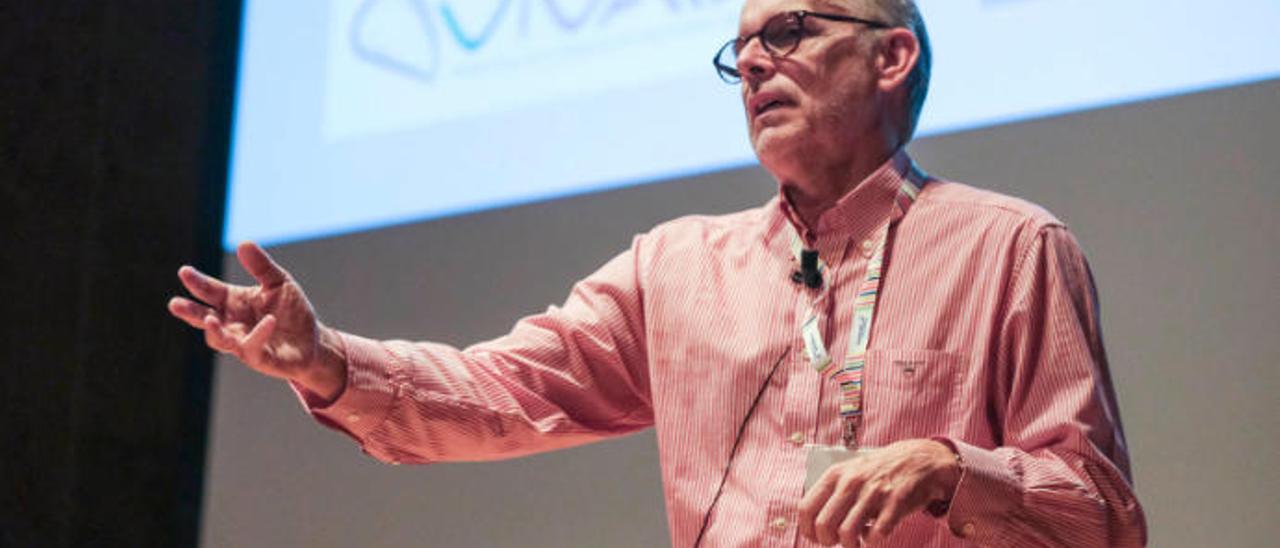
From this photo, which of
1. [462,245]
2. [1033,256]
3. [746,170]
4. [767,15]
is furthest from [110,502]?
[1033,256]

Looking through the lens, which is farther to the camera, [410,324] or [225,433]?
[225,433]

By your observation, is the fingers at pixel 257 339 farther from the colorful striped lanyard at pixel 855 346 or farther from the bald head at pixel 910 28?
the bald head at pixel 910 28

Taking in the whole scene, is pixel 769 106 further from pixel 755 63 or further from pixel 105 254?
pixel 105 254

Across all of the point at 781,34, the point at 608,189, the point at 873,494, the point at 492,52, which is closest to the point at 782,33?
the point at 781,34

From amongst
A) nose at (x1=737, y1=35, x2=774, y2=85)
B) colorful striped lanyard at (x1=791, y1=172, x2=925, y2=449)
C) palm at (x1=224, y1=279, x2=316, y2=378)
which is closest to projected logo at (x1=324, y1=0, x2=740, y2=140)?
nose at (x1=737, y1=35, x2=774, y2=85)

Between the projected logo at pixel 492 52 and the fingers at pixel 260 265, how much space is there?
51.8 inches

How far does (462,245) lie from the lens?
121 inches

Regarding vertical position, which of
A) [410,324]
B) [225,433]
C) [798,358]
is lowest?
[225,433]

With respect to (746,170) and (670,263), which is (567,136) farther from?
(670,263)

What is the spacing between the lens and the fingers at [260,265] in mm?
1523

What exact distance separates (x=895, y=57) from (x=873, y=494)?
0.79m

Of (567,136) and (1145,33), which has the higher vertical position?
(1145,33)

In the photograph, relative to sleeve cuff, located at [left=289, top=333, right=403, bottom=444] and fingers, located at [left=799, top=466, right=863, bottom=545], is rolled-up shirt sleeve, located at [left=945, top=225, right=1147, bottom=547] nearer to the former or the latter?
fingers, located at [left=799, top=466, right=863, bottom=545]

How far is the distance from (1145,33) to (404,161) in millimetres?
1640
